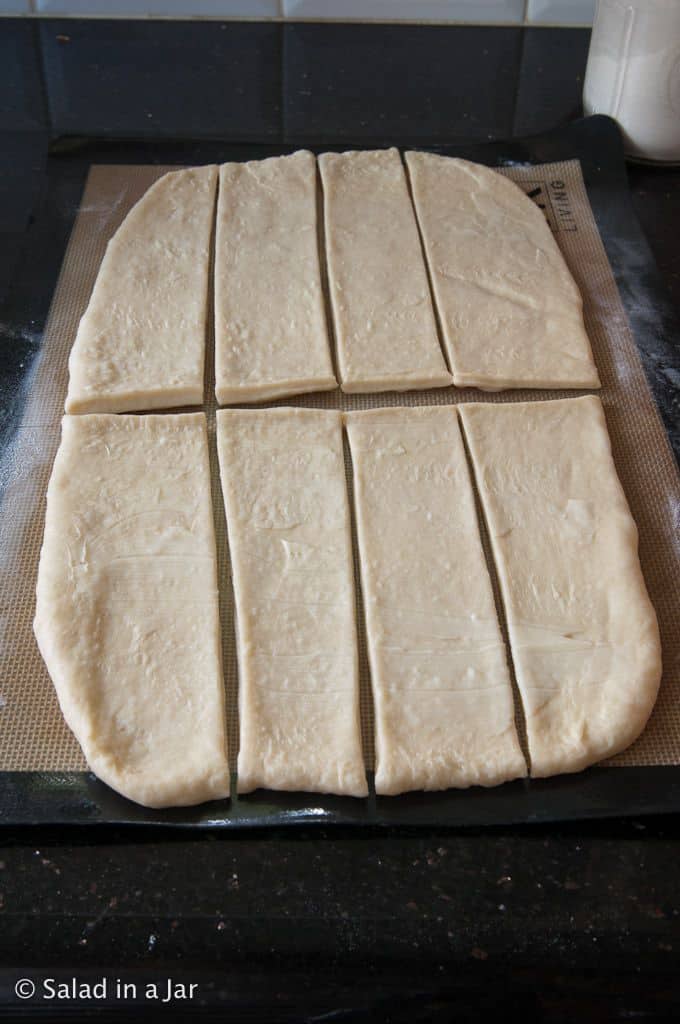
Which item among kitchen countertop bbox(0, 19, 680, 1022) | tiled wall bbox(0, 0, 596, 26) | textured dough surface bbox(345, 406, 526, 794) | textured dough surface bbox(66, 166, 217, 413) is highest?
tiled wall bbox(0, 0, 596, 26)

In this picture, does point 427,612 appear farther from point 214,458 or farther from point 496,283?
point 496,283

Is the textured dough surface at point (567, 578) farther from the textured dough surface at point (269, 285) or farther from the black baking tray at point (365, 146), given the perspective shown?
the textured dough surface at point (269, 285)

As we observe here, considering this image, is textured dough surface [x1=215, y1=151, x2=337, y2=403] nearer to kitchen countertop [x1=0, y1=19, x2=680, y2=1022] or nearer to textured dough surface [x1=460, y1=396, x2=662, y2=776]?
textured dough surface [x1=460, y1=396, x2=662, y2=776]

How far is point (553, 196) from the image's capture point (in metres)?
1.88

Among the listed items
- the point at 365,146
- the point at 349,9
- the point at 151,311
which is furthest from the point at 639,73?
the point at 151,311

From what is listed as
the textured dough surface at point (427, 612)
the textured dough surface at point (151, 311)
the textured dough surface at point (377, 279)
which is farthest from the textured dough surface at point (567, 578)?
the textured dough surface at point (151, 311)

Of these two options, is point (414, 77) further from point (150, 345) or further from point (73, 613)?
point (73, 613)

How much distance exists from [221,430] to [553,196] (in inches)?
35.6

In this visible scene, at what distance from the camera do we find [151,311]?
63.0 inches

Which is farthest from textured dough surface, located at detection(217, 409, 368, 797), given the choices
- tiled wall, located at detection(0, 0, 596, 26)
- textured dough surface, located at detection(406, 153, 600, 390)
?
tiled wall, located at detection(0, 0, 596, 26)

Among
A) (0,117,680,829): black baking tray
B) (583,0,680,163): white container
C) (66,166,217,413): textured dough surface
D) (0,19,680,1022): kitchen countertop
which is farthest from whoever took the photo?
(583,0,680,163): white container

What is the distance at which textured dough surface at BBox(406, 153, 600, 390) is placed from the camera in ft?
5.05

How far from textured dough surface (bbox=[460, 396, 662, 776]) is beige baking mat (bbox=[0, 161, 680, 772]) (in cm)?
5

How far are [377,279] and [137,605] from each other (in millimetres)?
763
